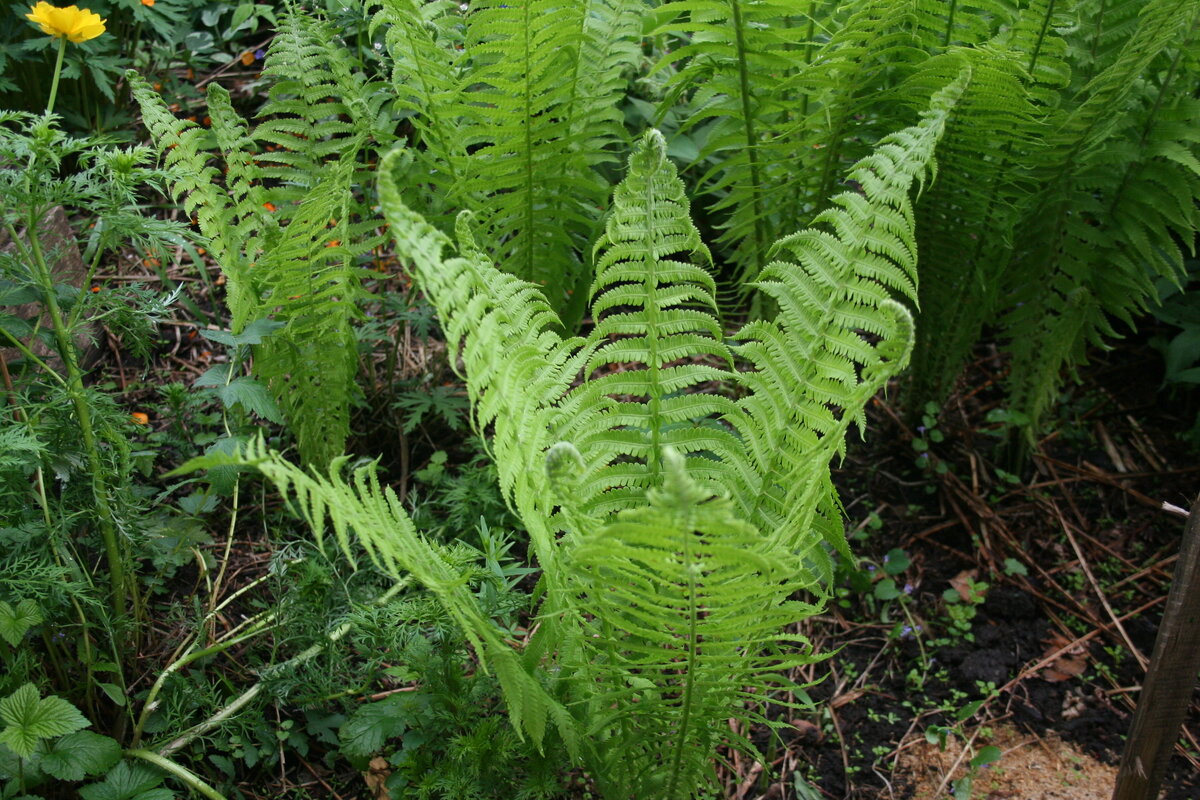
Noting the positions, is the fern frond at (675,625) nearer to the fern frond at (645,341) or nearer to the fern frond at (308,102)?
the fern frond at (645,341)

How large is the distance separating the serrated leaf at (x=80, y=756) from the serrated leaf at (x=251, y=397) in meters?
0.58

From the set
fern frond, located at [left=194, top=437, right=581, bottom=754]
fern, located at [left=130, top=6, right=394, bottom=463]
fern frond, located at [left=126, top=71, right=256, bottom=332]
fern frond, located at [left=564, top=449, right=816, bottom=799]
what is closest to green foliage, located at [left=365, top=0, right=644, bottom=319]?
fern, located at [left=130, top=6, right=394, bottom=463]

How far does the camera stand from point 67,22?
1663 mm

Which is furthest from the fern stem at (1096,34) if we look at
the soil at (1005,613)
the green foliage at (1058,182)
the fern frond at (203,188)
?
the fern frond at (203,188)

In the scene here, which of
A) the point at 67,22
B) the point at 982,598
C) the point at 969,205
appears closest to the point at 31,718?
the point at 67,22

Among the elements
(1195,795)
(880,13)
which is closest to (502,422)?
(880,13)

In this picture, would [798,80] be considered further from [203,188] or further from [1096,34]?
[203,188]

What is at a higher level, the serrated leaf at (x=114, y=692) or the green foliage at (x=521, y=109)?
the green foliage at (x=521, y=109)

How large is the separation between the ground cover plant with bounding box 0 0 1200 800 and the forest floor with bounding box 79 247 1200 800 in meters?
0.01

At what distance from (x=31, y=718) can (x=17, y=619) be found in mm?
157

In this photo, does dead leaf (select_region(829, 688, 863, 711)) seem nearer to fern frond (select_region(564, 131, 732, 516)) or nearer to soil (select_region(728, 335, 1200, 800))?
soil (select_region(728, 335, 1200, 800))

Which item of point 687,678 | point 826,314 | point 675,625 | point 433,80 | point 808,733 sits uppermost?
point 433,80

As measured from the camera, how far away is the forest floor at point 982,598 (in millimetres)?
1865

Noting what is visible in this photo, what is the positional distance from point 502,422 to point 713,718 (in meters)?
0.58
